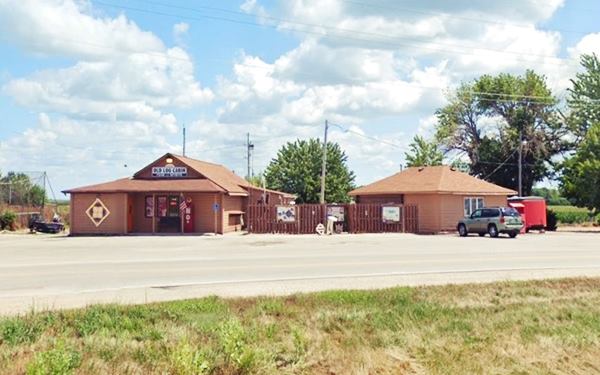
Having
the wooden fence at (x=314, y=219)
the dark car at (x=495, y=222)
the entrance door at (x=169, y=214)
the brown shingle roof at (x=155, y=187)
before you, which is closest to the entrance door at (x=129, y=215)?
the brown shingle roof at (x=155, y=187)

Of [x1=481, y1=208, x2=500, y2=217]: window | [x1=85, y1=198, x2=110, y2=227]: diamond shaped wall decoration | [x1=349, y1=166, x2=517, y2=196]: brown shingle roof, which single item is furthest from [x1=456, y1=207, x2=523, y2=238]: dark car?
[x1=85, y1=198, x2=110, y2=227]: diamond shaped wall decoration

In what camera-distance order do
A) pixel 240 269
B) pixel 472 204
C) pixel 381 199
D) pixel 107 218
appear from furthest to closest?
pixel 381 199, pixel 472 204, pixel 107 218, pixel 240 269

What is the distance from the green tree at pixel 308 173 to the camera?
7331 cm

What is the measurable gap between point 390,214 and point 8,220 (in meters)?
25.2

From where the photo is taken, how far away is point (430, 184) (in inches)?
1697

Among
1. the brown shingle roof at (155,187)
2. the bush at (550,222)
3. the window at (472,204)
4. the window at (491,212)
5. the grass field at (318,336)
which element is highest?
the brown shingle roof at (155,187)

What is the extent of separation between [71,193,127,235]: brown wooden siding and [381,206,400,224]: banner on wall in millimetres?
15499

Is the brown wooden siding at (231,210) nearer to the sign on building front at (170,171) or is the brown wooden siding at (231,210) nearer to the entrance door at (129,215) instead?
the sign on building front at (170,171)

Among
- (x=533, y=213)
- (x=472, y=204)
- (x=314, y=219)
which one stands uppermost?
(x=472, y=204)

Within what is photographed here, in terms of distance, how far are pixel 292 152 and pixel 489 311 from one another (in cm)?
6432

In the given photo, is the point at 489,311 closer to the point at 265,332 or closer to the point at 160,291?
the point at 265,332

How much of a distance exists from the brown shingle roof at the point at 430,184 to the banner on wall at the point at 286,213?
6.44m

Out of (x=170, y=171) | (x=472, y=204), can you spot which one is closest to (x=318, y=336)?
(x=170, y=171)

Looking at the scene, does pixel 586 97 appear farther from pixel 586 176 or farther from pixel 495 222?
pixel 495 222
